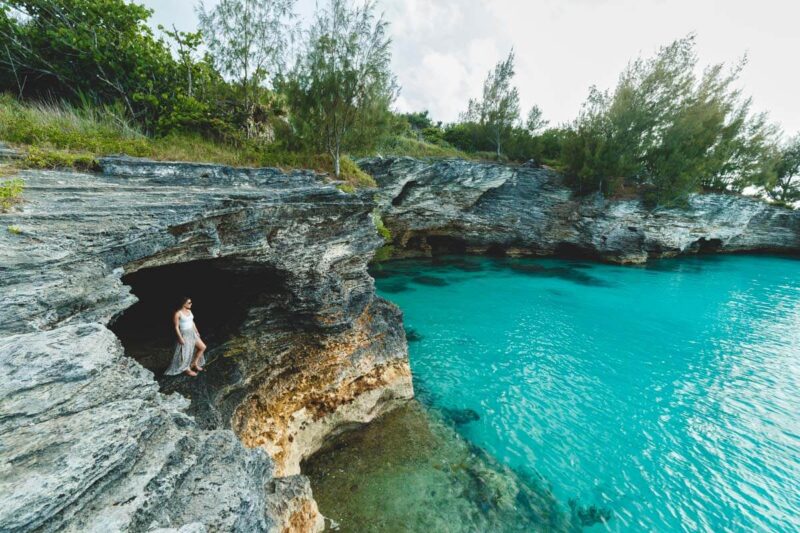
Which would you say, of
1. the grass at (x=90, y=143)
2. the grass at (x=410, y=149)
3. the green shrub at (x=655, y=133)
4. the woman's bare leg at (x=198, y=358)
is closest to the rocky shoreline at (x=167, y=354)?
the woman's bare leg at (x=198, y=358)

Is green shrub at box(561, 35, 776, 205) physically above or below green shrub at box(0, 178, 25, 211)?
above

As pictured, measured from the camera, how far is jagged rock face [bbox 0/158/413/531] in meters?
2.40

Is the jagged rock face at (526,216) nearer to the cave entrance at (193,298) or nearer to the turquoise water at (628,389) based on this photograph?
the turquoise water at (628,389)

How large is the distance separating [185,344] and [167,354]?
1.00m

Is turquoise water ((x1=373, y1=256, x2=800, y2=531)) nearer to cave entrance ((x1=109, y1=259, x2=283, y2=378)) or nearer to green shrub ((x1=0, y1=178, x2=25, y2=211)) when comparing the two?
cave entrance ((x1=109, y1=259, x2=283, y2=378))

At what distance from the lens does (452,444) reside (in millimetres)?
8320

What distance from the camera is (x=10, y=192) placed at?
4.23 metres

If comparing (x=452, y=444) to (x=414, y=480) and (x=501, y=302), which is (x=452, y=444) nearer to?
(x=414, y=480)

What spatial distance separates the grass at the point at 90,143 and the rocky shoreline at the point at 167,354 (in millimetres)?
763

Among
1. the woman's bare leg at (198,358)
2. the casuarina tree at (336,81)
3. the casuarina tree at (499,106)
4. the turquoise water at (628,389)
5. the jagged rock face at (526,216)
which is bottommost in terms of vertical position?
the turquoise water at (628,389)

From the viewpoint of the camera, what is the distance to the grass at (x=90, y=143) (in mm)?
5684

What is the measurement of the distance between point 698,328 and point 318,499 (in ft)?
66.2

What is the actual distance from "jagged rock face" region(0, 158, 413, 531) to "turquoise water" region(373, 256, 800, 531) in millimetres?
3774

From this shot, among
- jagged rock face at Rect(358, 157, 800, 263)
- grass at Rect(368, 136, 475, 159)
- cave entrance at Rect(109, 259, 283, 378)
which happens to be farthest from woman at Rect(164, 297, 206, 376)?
grass at Rect(368, 136, 475, 159)
